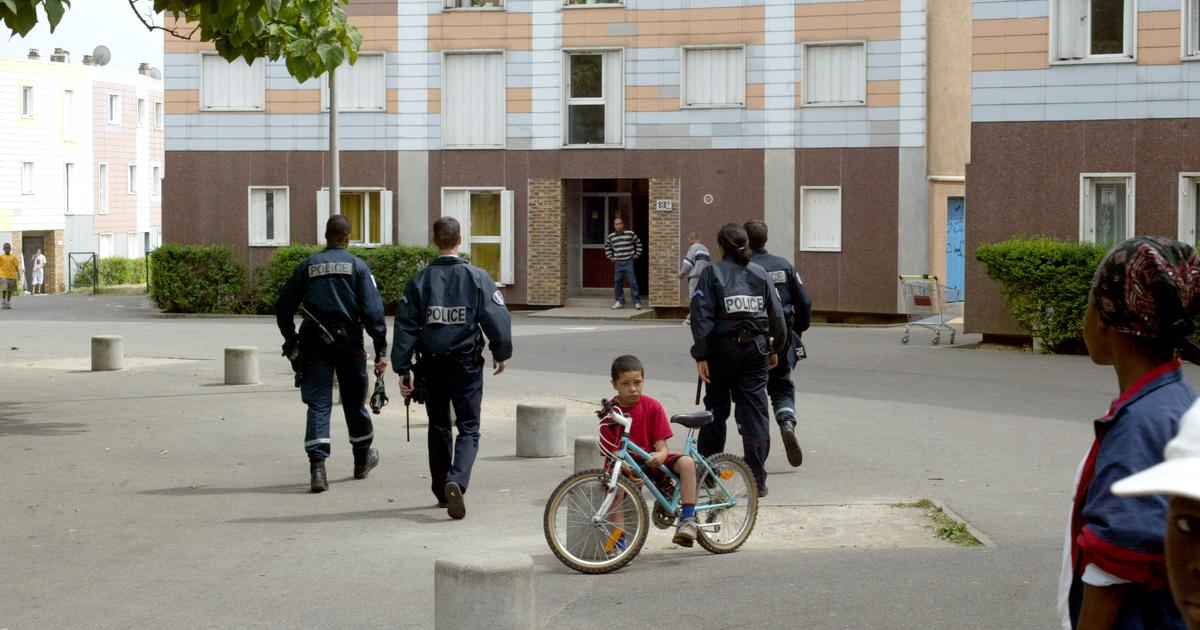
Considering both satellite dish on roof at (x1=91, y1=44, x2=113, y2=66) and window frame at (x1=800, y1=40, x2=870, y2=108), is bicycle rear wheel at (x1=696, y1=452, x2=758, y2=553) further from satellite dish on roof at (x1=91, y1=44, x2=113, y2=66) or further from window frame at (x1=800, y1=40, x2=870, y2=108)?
satellite dish on roof at (x1=91, y1=44, x2=113, y2=66)


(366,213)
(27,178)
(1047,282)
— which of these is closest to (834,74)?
(366,213)

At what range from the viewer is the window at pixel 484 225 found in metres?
36.5

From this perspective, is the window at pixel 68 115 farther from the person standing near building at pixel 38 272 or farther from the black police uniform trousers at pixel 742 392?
the black police uniform trousers at pixel 742 392

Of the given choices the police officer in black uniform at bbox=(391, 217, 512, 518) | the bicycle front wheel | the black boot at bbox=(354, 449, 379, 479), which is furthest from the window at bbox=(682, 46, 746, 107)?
the bicycle front wheel

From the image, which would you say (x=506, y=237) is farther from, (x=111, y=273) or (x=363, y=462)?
(x=111, y=273)

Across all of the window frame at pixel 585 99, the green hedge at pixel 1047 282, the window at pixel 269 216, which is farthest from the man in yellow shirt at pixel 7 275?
the green hedge at pixel 1047 282

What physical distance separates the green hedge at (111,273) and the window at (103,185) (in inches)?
265

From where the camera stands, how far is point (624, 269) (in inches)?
1393

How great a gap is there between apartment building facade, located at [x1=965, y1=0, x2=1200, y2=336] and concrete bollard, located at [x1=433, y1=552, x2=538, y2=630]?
62.1 feet

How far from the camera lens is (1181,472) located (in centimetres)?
218

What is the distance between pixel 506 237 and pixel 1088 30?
15.4 m

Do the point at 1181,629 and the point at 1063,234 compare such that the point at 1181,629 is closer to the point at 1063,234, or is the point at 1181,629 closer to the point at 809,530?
the point at 809,530

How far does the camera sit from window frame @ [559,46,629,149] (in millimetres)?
35469

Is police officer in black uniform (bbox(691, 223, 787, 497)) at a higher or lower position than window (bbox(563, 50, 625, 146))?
lower
